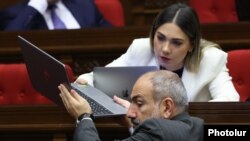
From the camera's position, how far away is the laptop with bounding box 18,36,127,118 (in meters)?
0.85

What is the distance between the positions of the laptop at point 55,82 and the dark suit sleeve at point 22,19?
1.78 ft

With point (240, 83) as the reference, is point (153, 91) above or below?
above

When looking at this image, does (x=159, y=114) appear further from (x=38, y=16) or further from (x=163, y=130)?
(x=38, y=16)

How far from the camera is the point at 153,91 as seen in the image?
77cm

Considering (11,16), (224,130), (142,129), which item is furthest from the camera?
(11,16)

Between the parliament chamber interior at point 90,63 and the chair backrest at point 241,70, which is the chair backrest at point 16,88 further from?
the chair backrest at point 241,70

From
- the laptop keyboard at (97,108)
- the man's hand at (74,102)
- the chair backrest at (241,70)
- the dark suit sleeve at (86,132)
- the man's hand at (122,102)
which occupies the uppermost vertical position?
the man's hand at (74,102)

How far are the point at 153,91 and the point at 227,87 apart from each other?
31 centimetres

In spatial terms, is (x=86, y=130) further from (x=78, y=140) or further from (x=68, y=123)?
(x=68, y=123)

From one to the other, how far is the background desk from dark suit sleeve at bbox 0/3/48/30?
1.62 ft

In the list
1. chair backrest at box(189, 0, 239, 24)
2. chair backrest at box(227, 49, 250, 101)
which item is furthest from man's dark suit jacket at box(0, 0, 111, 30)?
chair backrest at box(227, 49, 250, 101)

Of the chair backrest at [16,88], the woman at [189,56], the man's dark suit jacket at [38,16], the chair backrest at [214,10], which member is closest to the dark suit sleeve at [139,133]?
the woman at [189,56]

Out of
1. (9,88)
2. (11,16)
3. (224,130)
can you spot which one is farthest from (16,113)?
(11,16)

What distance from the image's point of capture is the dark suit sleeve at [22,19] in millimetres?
1488
